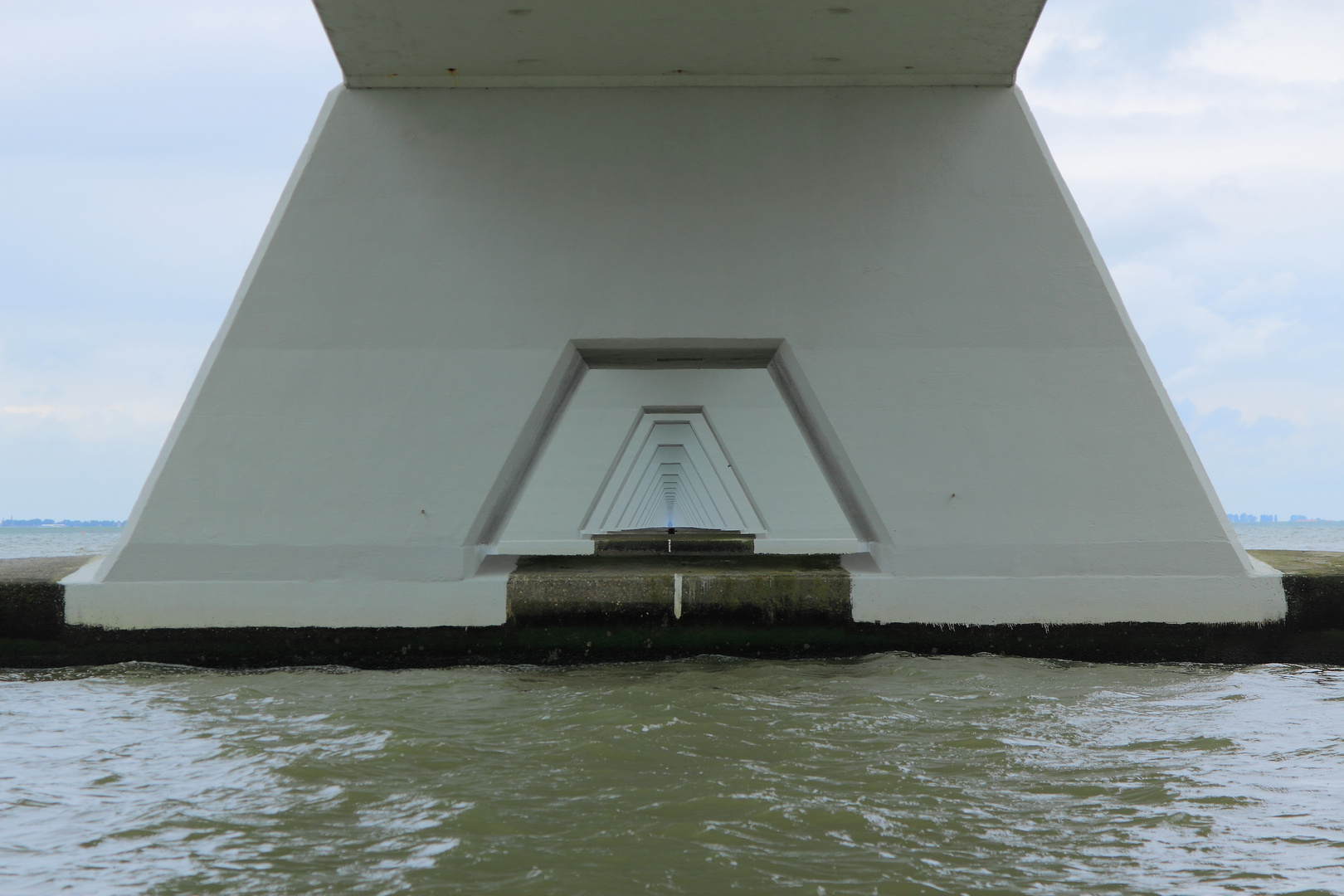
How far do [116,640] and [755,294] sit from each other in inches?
219

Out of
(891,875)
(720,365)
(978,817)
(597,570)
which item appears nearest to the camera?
(891,875)

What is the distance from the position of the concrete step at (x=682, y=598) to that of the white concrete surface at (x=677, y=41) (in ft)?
13.0

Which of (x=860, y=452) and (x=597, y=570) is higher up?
(x=860, y=452)

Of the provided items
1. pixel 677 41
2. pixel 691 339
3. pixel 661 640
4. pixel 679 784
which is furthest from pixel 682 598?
pixel 677 41

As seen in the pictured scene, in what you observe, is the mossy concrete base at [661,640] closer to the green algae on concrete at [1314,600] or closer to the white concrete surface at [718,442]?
the green algae on concrete at [1314,600]

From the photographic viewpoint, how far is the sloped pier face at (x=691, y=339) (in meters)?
7.12

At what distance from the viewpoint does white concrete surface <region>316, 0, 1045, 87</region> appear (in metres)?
6.41

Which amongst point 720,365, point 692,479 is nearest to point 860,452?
point 720,365

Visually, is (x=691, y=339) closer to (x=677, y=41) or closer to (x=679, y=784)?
(x=677, y=41)

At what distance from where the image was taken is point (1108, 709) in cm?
557

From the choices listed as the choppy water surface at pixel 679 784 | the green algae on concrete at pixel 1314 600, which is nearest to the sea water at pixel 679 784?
the choppy water surface at pixel 679 784

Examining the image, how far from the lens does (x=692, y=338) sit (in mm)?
7434

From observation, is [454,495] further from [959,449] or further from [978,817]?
[978,817]

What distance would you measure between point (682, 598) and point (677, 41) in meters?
4.23
